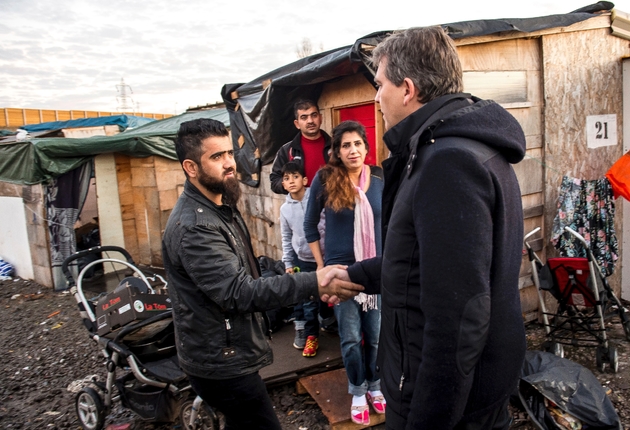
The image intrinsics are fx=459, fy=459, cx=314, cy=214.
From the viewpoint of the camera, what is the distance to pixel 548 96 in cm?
498

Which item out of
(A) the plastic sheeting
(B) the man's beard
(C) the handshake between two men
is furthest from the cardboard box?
(A) the plastic sheeting

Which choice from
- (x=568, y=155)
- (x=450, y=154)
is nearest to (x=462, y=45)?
(x=568, y=155)

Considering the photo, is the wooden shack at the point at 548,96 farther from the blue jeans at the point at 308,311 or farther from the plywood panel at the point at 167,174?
the plywood panel at the point at 167,174

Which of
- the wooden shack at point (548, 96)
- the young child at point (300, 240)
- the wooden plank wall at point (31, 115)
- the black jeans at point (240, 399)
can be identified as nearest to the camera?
the black jeans at point (240, 399)

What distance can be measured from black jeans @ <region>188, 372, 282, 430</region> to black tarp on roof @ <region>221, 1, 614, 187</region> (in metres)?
2.71

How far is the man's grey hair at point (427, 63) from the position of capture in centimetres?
150

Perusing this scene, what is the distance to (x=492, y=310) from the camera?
140 cm

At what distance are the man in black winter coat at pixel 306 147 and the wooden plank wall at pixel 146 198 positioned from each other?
5.49 metres

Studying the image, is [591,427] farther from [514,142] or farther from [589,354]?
[514,142]

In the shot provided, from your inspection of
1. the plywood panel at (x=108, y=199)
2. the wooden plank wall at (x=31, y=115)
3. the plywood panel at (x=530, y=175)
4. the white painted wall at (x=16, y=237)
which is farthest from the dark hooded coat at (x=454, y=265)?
the wooden plank wall at (x=31, y=115)

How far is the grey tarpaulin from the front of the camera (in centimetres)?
320

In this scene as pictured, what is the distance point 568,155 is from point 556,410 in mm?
2980

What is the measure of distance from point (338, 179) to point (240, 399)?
1.79 m

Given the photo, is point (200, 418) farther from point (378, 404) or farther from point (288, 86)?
point (288, 86)
